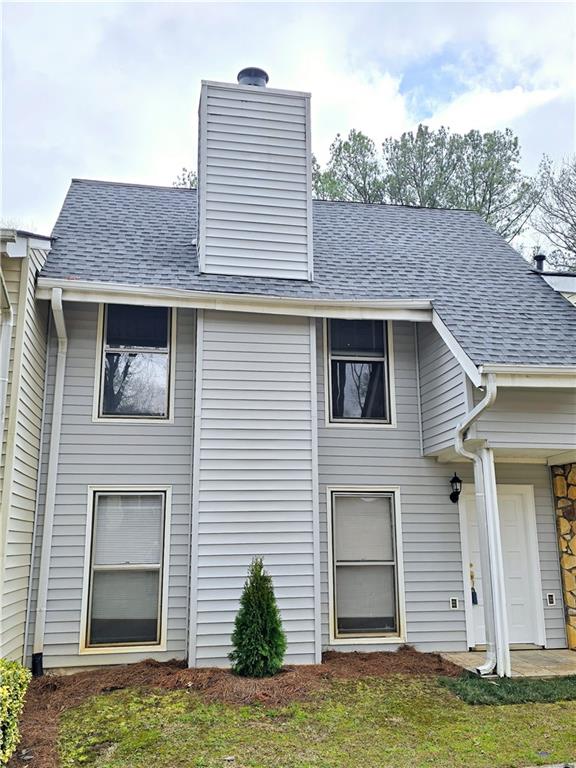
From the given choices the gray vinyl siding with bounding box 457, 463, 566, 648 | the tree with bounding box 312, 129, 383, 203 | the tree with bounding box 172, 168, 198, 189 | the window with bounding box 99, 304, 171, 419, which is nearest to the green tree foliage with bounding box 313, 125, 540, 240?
the tree with bounding box 312, 129, 383, 203

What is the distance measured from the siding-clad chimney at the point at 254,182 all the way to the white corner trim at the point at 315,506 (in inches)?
42.1

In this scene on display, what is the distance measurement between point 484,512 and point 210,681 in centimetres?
300

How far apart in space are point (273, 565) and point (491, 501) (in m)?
2.26

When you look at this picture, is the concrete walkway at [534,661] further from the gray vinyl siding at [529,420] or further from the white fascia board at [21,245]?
the white fascia board at [21,245]

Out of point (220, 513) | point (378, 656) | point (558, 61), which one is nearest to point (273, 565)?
point (220, 513)

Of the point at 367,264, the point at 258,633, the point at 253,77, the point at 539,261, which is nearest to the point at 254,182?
the point at 253,77

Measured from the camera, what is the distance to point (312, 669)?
18.4 ft

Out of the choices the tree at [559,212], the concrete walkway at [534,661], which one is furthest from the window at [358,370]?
the tree at [559,212]

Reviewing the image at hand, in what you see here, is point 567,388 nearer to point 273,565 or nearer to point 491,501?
point 491,501

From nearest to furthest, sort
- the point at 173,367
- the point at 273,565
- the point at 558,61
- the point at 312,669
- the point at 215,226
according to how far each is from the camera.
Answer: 1. the point at 312,669
2. the point at 273,565
3. the point at 173,367
4. the point at 215,226
5. the point at 558,61

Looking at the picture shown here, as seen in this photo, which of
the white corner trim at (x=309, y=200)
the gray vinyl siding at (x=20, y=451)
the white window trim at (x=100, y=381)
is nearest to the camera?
the gray vinyl siding at (x=20, y=451)

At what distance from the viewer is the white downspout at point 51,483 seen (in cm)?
563

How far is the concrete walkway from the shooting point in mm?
5616

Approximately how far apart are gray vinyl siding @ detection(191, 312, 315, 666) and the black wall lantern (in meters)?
1.72
